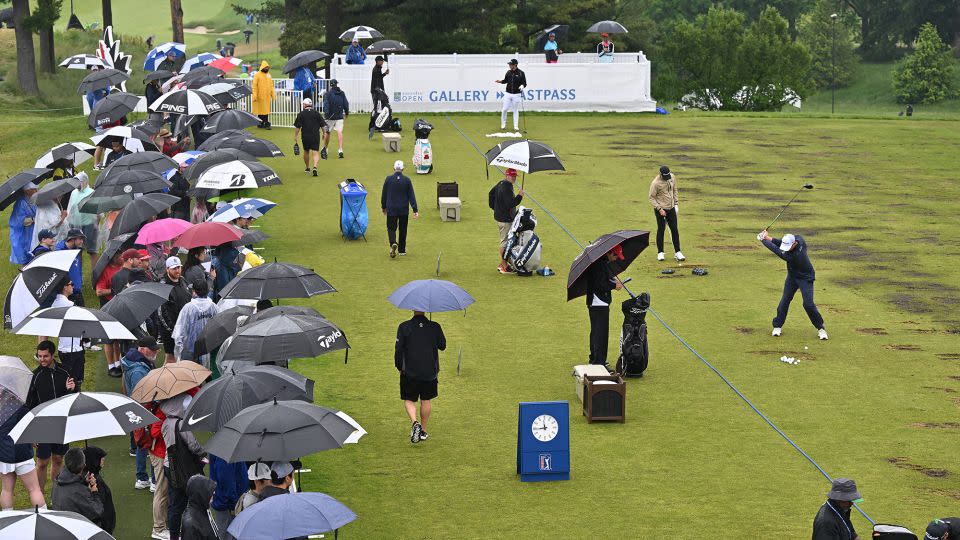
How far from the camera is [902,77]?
88375 millimetres

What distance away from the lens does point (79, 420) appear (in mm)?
12375

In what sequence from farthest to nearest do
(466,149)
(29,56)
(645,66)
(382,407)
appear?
(29,56), (645,66), (466,149), (382,407)

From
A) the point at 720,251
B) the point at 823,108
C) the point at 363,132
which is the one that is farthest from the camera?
the point at 823,108

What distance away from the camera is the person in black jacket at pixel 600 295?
61.9 ft

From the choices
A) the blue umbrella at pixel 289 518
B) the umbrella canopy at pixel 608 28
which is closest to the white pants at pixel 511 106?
the umbrella canopy at pixel 608 28

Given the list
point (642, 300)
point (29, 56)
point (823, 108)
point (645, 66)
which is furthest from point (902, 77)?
point (642, 300)

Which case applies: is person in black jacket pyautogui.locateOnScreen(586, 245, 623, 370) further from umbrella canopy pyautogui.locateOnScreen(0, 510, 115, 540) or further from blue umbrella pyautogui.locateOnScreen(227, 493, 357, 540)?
umbrella canopy pyautogui.locateOnScreen(0, 510, 115, 540)

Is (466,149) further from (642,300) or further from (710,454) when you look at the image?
(710,454)

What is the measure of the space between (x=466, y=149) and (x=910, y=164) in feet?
43.0

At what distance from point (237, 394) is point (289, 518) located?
3.10 meters

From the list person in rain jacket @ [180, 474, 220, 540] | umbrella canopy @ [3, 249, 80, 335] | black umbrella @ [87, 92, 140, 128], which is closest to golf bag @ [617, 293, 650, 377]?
umbrella canopy @ [3, 249, 80, 335]

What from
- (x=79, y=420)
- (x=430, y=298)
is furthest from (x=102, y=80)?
(x=79, y=420)

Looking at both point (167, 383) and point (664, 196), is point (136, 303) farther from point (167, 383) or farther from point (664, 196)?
point (664, 196)

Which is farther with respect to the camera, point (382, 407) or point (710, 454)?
point (382, 407)
